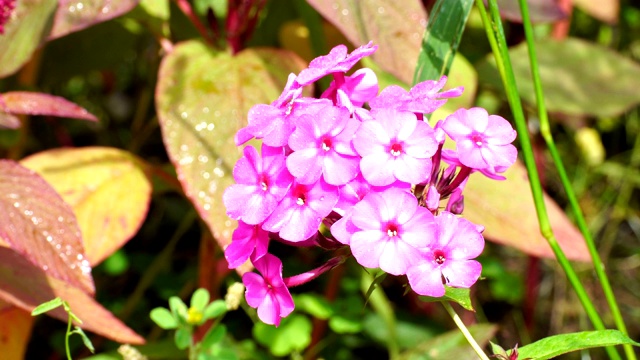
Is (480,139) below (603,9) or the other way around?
the other way around

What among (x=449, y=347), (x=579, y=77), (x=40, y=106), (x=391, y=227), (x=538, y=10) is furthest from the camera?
(x=579, y=77)

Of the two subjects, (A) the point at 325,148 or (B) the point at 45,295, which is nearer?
(A) the point at 325,148

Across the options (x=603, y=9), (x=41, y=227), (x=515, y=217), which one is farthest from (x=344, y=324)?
(x=603, y=9)

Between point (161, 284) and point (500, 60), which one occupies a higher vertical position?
point (500, 60)

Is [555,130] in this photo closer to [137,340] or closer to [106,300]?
[106,300]

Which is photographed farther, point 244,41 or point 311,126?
point 244,41

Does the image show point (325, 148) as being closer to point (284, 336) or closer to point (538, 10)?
point (284, 336)

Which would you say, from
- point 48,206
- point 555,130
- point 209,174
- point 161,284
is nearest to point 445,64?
point 209,174

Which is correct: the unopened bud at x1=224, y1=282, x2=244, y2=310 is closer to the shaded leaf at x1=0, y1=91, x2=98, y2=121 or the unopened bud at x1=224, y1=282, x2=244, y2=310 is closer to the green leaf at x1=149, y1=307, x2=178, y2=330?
the green leaf at x1=149, y1=307, x2=178, y2=330
